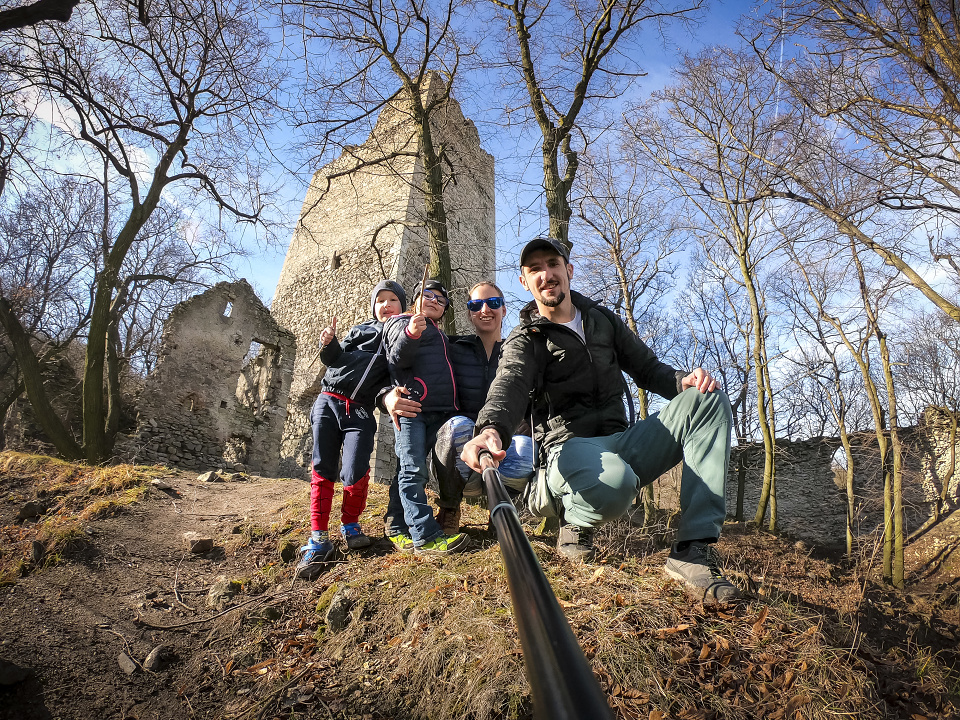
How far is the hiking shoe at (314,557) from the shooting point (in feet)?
10.5

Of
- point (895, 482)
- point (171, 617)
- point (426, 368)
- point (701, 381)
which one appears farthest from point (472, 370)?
point (895, 482)

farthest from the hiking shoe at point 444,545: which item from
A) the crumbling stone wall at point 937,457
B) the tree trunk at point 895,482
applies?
the crumbling stone wall at point 937,457

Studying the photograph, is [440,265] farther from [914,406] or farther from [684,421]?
[914,406]

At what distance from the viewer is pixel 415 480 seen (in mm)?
3148

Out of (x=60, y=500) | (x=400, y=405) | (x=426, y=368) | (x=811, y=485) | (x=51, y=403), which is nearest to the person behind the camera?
(x=400, y=405)

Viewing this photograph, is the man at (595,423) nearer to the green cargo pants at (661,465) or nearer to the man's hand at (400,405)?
the green cargo pants at (661,465)

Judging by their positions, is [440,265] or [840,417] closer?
[440,265]

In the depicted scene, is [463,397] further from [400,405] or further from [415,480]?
[415,480]

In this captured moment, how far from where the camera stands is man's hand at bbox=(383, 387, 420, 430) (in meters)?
3.21

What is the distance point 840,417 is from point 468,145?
9727mm

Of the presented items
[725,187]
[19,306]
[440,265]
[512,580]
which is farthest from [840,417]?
[19,306]

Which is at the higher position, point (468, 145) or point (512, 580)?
point (468, 145)

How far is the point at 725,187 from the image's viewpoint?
29.2 feet

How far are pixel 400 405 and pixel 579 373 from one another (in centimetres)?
119
